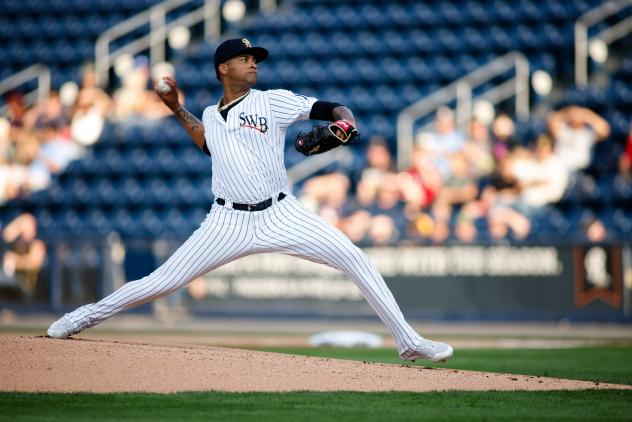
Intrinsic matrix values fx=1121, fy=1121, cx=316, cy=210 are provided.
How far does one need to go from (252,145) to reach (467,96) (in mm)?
10205

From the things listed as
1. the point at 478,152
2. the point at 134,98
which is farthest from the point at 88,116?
the point at 478,152

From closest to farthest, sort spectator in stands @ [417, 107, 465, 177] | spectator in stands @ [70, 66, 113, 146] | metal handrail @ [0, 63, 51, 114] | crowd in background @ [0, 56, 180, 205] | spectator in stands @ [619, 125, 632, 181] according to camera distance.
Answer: spectator in stands @ [619, 125, 632, 181] → spectator in stands @ [417, 107, 465, 177] → crowd in background @ [0, 56, 180, 205] → spectator in stands @ [70, 66, 113, 146] → metal handrail @ [0, 63, 51, 114]

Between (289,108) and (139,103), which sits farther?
(139,103)

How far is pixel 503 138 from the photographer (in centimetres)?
1539

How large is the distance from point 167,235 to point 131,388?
31.2 ft

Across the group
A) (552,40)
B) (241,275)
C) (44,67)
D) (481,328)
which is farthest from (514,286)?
(44,67)

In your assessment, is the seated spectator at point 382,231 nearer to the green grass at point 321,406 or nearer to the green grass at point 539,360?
the green grass at point 539,360

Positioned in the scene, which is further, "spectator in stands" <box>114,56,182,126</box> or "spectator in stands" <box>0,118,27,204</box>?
"spectator in stands" <box>114,56,182,126</box>

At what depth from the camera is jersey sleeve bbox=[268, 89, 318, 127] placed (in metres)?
6.50

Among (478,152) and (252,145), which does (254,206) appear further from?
(478,152)

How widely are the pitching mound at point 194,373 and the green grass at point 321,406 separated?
0.71ft

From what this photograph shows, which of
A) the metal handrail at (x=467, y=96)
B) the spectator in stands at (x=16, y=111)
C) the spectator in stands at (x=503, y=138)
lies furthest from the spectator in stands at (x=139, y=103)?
the spectator in stands at (x=503, y=138)

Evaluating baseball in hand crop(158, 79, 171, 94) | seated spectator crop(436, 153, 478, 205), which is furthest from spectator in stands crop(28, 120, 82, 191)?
baseball in hand crop(158, 79, 171, 94)

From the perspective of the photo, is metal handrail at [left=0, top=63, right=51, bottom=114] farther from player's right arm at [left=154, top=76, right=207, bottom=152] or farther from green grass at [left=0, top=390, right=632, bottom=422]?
green grass at [left=0, top=390, right=632, bottom=422]
